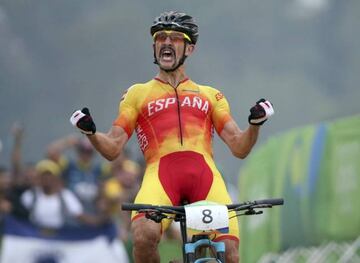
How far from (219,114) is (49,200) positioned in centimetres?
680

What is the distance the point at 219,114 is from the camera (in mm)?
9719

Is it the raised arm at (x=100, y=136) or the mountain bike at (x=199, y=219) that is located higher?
the raised arm at (x=100, y=136)

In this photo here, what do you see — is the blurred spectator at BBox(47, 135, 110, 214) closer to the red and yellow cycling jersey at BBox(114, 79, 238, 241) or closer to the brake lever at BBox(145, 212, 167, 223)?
the red and yellow cycling jersey at BBox(114, 79, 238, 241)

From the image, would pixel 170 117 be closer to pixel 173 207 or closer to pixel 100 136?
pixel 100 136

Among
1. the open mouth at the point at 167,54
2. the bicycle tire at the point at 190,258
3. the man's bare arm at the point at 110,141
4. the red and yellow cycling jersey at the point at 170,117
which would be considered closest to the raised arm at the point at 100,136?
the man's bare arm at the point at 110,141

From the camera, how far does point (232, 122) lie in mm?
9656

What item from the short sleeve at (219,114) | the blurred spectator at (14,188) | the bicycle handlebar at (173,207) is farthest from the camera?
the blurred spectator at (14,188)

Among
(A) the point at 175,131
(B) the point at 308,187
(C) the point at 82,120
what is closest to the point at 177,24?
(A) the point at 175,131

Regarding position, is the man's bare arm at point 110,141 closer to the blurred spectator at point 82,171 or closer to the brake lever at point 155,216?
the brake lever at point 155,216

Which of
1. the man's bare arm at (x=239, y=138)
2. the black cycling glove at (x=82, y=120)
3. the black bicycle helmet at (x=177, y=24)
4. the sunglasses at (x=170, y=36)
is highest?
the black bicycle helmet at (x=177, y=24)

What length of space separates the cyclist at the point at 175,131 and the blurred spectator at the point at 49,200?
6.52 m

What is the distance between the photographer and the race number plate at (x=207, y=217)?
324 inches

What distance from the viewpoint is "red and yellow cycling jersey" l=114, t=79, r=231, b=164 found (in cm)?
948

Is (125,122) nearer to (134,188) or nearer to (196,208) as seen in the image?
(196,208)
